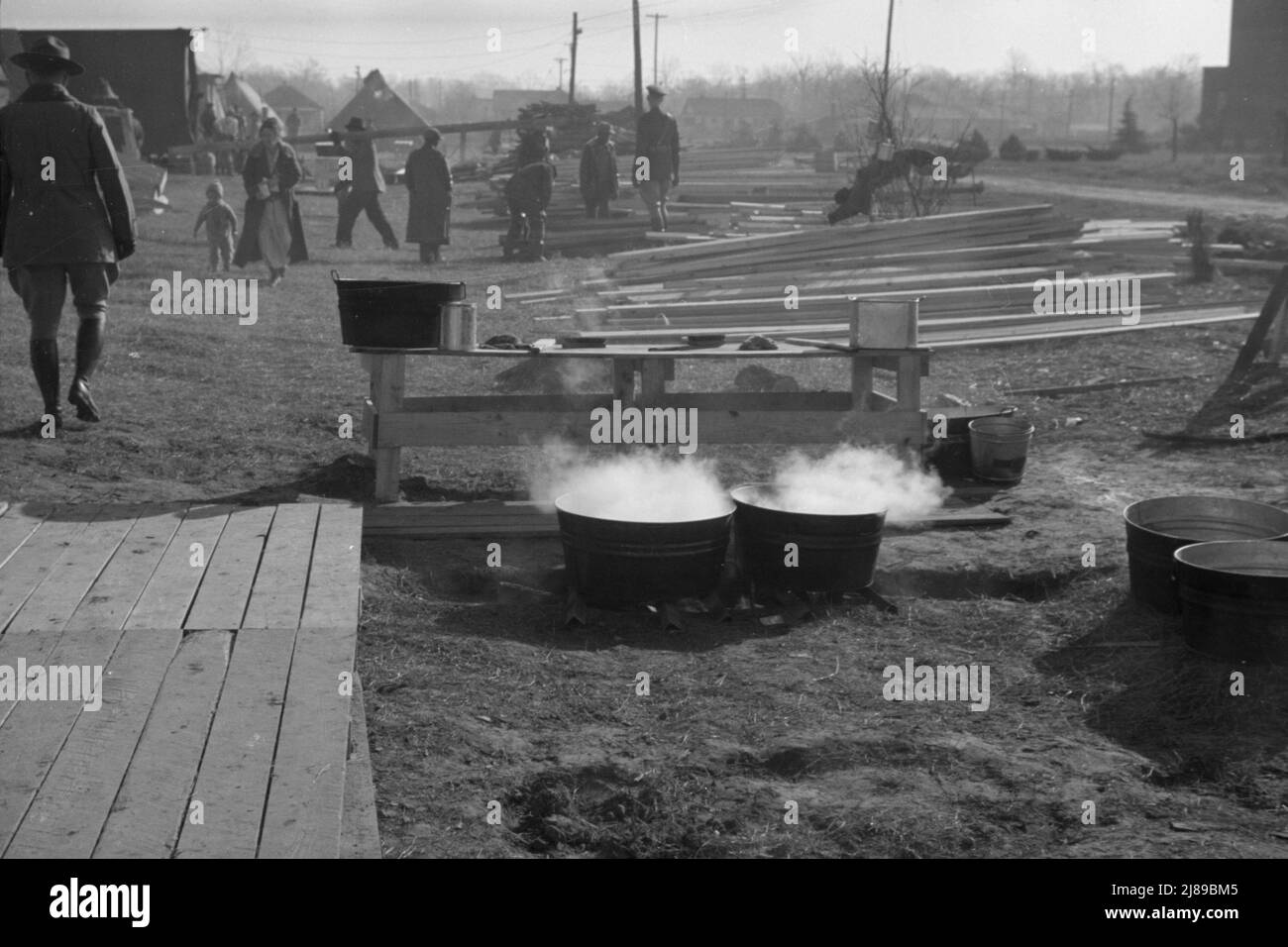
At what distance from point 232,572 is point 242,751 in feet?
5.39

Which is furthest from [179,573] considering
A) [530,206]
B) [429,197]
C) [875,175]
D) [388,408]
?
[530,206]

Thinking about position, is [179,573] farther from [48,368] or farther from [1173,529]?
[1173,529]

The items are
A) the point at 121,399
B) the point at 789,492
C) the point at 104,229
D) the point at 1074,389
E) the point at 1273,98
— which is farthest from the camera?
the point at 1273,98

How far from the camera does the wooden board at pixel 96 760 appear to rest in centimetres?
307

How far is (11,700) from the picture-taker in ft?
12.7

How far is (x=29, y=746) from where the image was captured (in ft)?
11.6

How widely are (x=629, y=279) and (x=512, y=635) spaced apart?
10.8 m

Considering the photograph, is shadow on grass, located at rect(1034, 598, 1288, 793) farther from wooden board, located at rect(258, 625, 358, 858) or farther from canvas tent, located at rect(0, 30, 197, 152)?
canvas tent, located at rect(0, 30, 197, 152)

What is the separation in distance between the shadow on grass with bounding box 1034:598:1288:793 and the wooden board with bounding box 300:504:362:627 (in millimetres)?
2524

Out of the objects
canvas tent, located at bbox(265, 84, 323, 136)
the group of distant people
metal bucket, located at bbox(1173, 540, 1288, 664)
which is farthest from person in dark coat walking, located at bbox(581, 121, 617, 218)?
canvas tent, located at bbox(265, 84, 323, 136)

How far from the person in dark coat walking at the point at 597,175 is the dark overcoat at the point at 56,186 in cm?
1899
